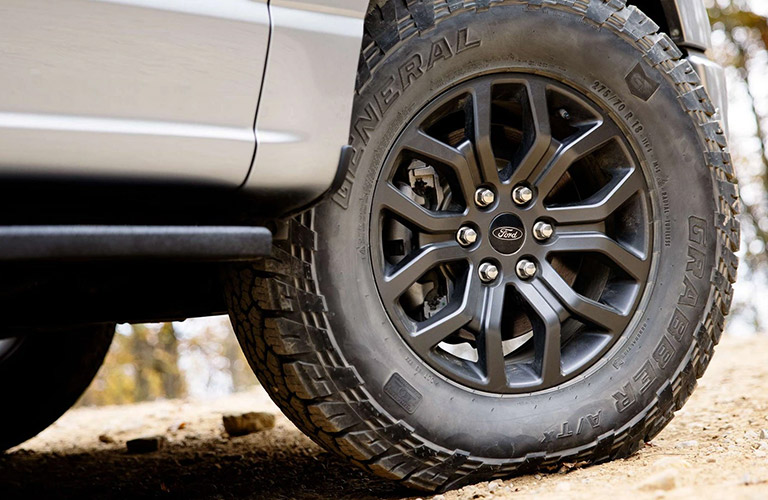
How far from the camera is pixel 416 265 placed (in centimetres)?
204

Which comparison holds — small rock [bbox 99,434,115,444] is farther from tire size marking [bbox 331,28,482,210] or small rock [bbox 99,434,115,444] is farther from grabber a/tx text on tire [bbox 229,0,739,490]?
tire size marking [bbox 331,28,482,210]

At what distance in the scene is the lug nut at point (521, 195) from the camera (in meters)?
2.17

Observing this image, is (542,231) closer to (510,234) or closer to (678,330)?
(510,234)

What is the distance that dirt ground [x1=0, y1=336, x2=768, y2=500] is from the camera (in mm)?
1928

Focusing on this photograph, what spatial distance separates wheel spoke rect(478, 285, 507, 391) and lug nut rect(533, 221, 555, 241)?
0.77ft

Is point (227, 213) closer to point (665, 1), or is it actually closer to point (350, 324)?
point (350, 324)

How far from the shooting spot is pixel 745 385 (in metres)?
4.07

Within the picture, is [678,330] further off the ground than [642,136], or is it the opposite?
[642,136]

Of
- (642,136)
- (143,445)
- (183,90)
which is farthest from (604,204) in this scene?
(143,445)

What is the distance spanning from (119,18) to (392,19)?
2.34 feet

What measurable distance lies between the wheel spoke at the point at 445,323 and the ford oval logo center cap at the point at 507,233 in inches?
4.3

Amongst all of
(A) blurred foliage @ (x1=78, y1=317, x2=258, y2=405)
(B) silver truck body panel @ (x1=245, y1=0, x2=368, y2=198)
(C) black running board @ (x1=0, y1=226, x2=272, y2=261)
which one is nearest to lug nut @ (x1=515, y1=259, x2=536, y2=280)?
(B) silver truck body panel @ (x1=245, y1=0, x2=368, y2=198)

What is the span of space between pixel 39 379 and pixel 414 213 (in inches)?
82.1

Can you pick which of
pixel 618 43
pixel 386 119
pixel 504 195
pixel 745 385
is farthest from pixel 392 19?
pixel 745 385
